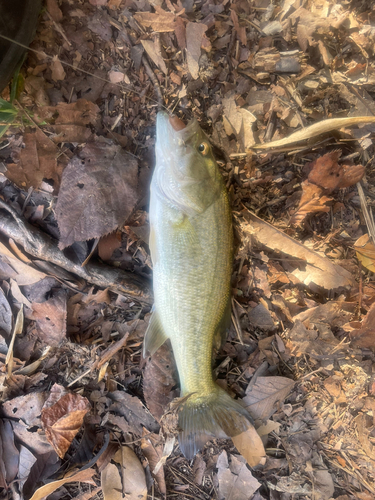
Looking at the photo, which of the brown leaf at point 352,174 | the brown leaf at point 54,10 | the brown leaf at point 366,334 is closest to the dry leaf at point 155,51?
the brown leaf at point 54,10

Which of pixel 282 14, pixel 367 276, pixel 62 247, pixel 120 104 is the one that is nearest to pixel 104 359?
pixel 62 247

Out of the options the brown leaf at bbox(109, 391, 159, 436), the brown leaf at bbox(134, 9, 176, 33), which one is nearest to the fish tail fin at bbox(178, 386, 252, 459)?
the brown leaf at bbox(109, 391, 159, 436)

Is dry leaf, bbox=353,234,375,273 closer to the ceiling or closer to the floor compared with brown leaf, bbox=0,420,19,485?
closer to the ceiling

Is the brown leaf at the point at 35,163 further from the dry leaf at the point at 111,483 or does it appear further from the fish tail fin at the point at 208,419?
the dry leaf at the point at 111,483

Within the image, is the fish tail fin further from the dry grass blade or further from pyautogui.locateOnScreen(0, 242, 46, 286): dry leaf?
the dry grass blade

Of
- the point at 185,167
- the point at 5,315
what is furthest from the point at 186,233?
the point at 5,315
